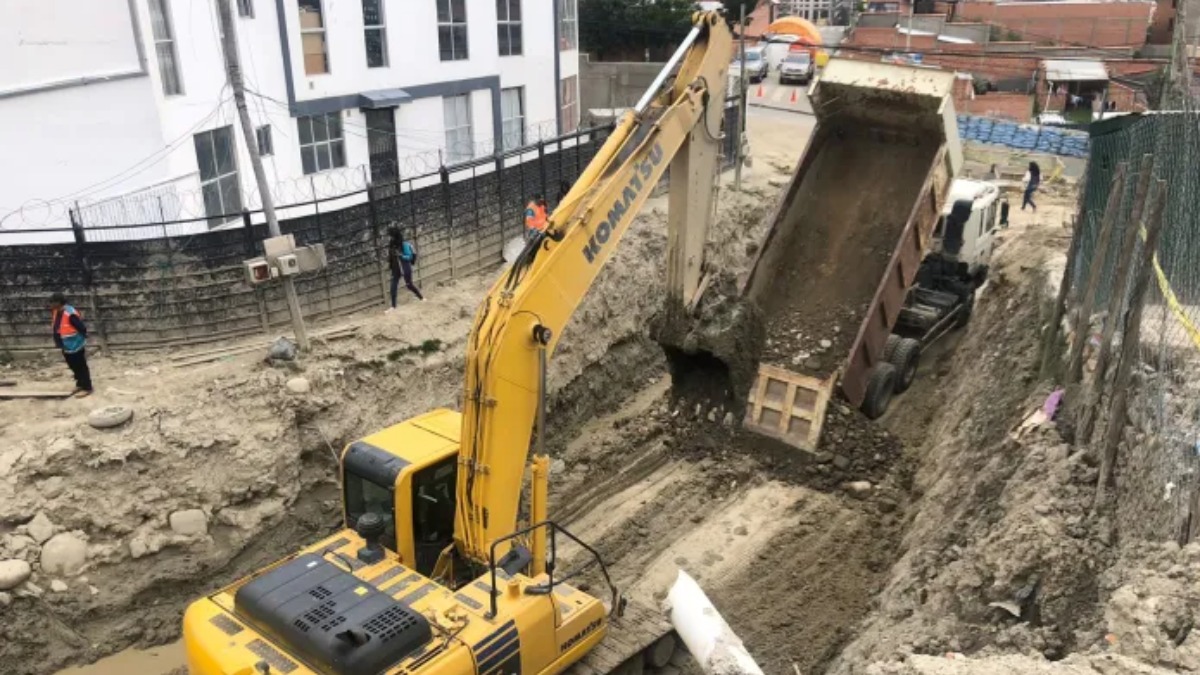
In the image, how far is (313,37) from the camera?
55.1ft

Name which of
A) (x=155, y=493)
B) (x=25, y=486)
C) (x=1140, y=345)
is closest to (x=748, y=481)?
(x=1140, y=345)

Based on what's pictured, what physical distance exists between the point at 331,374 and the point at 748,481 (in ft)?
17.8

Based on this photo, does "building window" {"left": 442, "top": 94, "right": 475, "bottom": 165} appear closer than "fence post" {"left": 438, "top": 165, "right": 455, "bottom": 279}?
No

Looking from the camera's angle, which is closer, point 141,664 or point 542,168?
point 141,664

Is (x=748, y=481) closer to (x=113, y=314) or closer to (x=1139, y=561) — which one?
(x=1139, y=561)

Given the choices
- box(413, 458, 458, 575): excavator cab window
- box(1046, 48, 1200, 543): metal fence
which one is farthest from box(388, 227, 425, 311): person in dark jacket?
box(1046, 48, 1200, 543): metal fence

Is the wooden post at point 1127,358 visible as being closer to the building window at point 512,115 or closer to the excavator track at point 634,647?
the excavator track at point 634,647

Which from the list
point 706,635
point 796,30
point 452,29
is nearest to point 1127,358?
point 706,635

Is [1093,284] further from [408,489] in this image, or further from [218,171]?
[218,171]

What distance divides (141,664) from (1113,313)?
32.1 ft

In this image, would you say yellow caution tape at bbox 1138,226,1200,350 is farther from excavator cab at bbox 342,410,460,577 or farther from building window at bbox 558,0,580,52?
building window at bbox 558,0,580,52

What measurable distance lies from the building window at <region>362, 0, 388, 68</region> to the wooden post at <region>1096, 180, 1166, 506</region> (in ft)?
48.9

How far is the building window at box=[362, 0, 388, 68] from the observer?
17.5 m

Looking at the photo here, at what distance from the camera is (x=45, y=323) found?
1135cm
